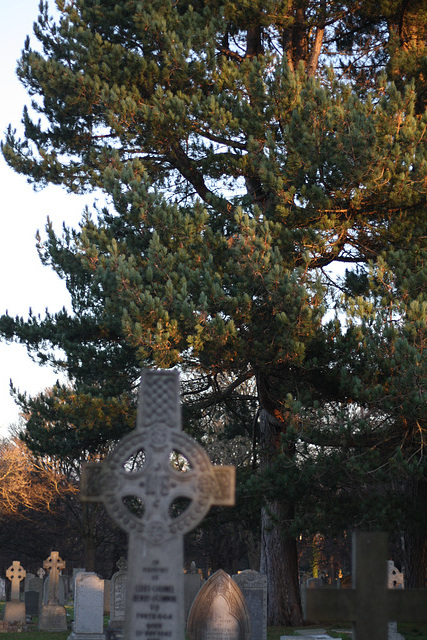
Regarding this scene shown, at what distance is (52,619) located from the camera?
2025 centimetres

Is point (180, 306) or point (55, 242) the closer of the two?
point (180, 306)

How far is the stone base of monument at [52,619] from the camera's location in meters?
20.1

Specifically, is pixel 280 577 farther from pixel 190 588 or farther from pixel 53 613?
pixel 53 613

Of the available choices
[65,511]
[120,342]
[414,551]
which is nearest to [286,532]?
[414,551]

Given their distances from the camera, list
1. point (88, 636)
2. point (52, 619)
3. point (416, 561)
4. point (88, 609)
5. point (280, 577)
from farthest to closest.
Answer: point (52, 619)
point (280, 577)
point (416, 561)
point (88, 609)
point (88, 636)

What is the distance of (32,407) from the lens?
696 inches

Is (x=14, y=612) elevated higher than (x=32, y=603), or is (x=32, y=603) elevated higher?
(x=14, y=612)

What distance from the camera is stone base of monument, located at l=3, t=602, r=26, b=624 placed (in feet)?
68.8

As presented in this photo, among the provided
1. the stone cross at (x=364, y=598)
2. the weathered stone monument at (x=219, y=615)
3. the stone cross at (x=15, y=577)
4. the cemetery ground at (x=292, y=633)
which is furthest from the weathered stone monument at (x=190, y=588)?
the stone cross at (x=364, y=598)

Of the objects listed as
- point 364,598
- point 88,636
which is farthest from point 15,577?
point 364,598

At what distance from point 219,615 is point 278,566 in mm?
7141

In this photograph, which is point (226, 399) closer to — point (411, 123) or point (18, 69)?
point (411, 123)

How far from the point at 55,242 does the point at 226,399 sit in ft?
17.1

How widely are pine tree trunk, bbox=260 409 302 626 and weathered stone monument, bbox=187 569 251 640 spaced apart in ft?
19.7
